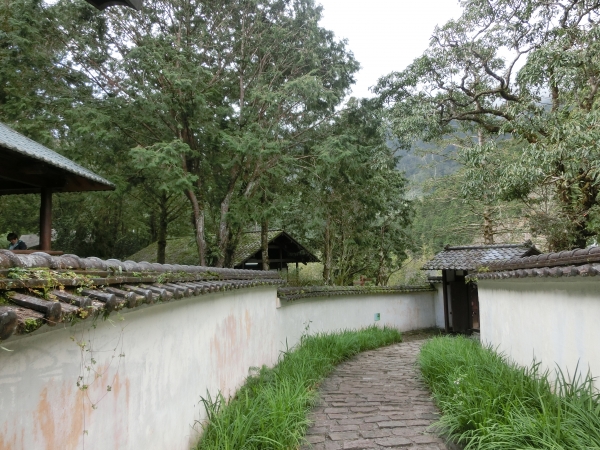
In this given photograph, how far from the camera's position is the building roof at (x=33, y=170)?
709 centimetres

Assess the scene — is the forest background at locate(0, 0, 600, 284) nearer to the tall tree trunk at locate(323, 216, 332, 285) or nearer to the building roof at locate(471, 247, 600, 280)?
the tall tree trunk at locate(323, 216, 332, 285)

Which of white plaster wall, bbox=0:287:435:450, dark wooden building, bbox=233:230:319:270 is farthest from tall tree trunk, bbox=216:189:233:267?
white plaster wall, bbox=0:287:435:450

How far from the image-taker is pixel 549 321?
544cm

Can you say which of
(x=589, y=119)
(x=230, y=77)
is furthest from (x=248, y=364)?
(x=230, y=77)

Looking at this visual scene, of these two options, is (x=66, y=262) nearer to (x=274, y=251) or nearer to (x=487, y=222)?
(x=487, y=222)

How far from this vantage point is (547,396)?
462cm

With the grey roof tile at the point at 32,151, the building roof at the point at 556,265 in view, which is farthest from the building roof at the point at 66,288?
the grey roof tile at the point at 32,151

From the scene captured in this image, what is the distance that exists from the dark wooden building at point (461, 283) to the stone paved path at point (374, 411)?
21.6 ft

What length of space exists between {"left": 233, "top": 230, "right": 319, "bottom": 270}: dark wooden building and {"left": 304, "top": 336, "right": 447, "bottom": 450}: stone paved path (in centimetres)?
1000

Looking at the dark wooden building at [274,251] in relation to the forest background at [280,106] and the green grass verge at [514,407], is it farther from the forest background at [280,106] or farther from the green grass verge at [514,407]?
the green grass verge at [514,407]

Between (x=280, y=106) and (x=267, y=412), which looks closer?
(x=267, y=412)

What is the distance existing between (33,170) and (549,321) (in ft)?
28.3

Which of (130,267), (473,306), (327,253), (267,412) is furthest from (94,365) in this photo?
(327,253)

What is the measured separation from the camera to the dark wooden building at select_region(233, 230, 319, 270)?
19127mm
